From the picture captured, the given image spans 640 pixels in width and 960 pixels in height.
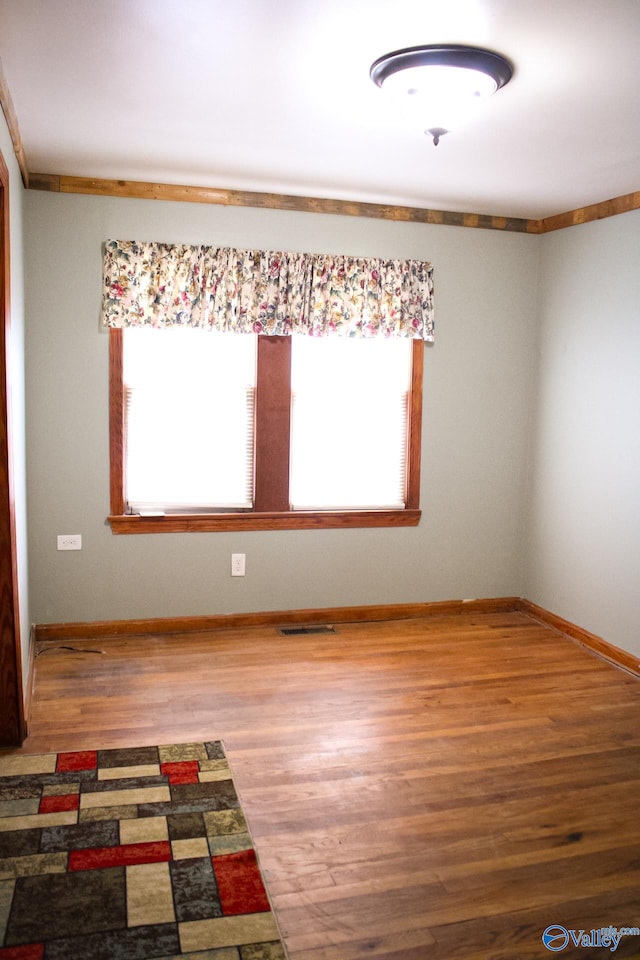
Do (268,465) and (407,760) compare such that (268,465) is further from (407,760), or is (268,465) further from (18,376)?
(407,760)

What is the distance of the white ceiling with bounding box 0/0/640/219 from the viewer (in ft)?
8.22

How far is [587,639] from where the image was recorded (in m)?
4.85

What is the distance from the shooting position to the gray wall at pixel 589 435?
452 centimetres

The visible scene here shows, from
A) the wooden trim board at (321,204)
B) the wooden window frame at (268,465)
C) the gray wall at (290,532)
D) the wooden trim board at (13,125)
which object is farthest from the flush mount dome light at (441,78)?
the wooden window frame at (268,465)

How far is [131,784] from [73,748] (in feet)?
1.38

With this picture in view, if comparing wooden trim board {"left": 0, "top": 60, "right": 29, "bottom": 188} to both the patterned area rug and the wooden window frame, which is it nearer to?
the wooden window frame

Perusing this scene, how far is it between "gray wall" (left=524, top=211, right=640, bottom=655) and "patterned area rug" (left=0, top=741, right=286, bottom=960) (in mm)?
2564

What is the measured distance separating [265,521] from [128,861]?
2.63 m

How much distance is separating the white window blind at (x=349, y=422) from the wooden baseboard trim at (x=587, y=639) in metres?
1.15

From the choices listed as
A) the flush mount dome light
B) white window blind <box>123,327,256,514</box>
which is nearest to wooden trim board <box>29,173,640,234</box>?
white window blind <box>123,327,256,514</box>

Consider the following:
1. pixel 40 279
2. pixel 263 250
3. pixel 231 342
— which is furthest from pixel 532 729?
pixel 40 279

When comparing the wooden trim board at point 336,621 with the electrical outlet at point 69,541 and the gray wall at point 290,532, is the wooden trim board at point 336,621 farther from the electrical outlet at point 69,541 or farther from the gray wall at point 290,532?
the electrical outlet at point 69,541

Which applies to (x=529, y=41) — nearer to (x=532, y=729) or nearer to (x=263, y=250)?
(x=263, y=250)

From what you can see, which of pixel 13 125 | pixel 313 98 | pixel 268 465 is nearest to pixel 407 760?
pixel 268 465
